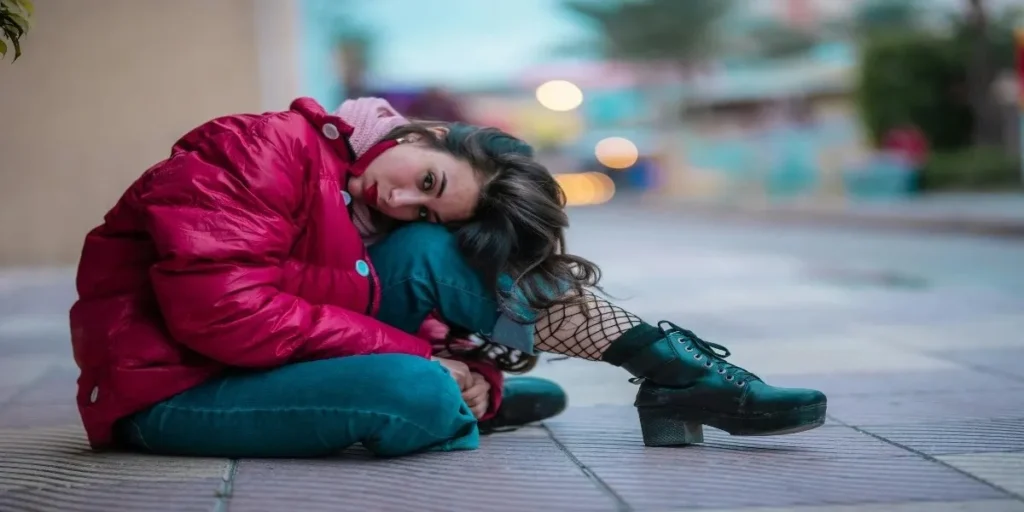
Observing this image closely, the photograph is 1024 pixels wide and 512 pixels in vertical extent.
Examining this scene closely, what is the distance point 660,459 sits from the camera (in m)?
2.77

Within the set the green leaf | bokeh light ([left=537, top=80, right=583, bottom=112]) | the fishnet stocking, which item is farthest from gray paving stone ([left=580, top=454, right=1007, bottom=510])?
bokeh light ([left=537, top=80, right=583, bottom=112])

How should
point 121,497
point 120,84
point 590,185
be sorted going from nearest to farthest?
point 121,497 < point 120,84 < point 590,185

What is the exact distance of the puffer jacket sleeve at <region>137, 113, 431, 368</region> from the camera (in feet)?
8.05

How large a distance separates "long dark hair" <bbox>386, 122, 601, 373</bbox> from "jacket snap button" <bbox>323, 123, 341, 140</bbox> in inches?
5.9

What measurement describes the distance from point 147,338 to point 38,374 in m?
2.26

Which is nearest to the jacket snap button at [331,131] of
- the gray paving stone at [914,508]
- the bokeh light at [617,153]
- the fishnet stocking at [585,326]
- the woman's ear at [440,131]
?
the woman's ear at [440,131]

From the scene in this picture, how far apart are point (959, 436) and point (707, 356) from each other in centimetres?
70

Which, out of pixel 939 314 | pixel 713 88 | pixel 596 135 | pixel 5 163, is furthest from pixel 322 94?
pixel 596 135

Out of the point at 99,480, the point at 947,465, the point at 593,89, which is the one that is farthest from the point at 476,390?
the point at 593,89

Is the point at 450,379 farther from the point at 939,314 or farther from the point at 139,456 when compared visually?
the point at 939,314

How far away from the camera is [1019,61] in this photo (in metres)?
15.9

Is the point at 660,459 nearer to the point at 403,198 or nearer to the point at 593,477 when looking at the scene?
the point at 593,477

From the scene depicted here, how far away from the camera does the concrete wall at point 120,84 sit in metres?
9.16

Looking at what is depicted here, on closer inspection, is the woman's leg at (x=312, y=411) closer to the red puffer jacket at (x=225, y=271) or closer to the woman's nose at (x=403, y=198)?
the red puffer jacket at (x=225, y=271)
